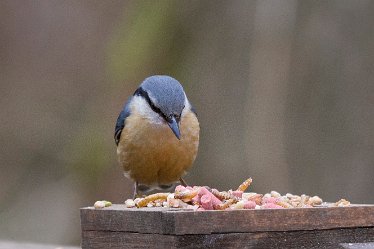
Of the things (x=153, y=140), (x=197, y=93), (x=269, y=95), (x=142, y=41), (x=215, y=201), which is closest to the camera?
(x=215, y=201)

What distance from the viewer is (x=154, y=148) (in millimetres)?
4434

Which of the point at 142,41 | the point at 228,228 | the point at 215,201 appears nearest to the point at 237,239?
the point at 228,228

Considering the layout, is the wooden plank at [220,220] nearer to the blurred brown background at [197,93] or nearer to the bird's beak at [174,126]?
the bird's beak at [174,126]

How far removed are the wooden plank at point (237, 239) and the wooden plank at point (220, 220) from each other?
0.02 metres

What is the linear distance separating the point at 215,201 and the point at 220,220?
0.18 metres

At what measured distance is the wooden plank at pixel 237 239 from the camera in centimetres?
263

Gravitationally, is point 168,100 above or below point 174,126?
above

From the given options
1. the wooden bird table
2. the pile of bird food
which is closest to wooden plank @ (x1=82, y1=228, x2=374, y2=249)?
the wooden bird table

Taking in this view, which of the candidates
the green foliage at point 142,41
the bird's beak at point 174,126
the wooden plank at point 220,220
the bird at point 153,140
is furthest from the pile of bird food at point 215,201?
the green foliage at point 142,41

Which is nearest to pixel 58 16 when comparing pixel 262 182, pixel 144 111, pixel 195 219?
pixel 262 182

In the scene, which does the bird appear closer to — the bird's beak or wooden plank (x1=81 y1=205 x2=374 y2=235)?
the bird's beak

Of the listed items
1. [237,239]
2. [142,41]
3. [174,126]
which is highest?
[142,41]

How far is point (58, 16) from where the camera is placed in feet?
24.9

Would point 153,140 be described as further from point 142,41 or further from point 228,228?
point 142,41
